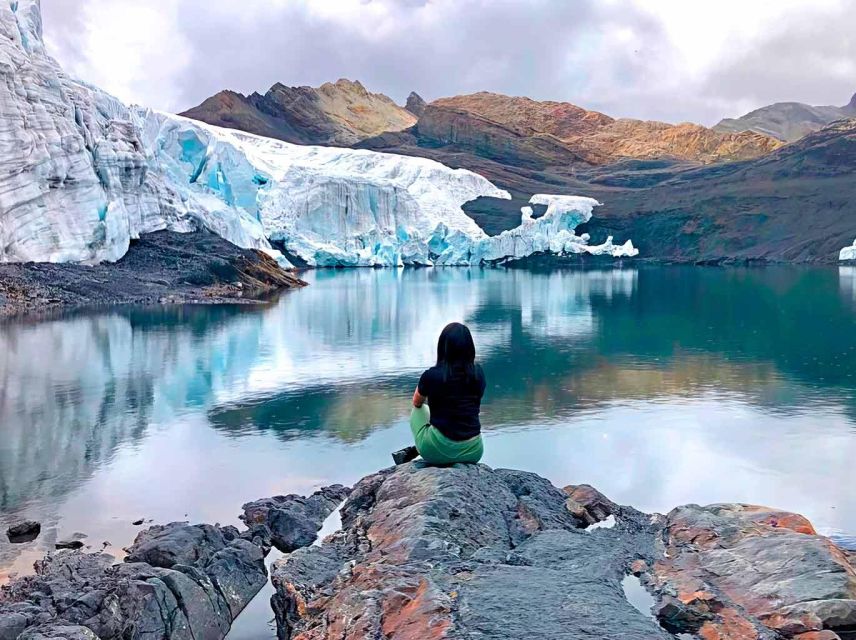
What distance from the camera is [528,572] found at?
3.39 metres

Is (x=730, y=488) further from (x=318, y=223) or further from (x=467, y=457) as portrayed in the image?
(x=318, y=223)

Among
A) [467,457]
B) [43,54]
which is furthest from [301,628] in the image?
[43,54]

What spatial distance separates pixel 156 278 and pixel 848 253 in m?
40.1

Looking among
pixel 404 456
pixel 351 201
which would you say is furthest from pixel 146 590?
pixel 351 201

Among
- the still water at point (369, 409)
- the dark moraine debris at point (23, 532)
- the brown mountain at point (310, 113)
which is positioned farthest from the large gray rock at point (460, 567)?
the brown mountain at point (310, 113)

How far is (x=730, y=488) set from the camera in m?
7.03

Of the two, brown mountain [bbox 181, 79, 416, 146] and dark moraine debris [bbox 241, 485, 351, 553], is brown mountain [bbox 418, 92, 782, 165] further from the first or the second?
dark moraine debris [bbox 241, 485, 351, 553]

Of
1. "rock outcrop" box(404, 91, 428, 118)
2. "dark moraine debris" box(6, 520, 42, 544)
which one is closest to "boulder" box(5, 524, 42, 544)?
"dark moraine debris" box(6, 520, 42, 544)

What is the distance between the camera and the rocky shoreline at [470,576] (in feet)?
Answer: 9.66

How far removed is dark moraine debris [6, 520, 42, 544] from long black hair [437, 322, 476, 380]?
133 inches

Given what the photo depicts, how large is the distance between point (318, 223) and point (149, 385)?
3482cm

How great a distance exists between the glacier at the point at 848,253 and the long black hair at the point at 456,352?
50250 mm

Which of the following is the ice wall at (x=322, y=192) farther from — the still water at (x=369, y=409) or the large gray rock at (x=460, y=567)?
the large gray rock at (x=460, y=567)

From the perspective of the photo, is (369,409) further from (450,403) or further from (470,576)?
(470,576)
